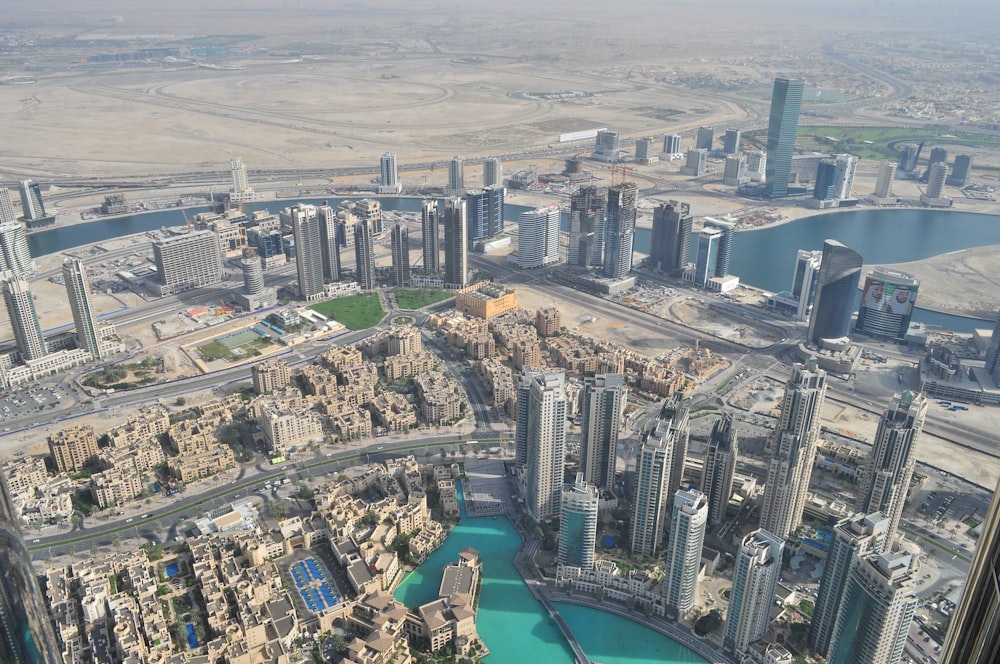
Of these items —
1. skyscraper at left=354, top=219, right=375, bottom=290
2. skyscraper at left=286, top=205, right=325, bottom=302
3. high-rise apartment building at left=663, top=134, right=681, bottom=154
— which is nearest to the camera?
skyscraper at left=286, top=205, right=325, bottom=302

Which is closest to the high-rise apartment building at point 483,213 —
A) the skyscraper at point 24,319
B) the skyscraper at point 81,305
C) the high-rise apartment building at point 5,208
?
the skyscraper at point 81,305

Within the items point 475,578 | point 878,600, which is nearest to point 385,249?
point 475,578

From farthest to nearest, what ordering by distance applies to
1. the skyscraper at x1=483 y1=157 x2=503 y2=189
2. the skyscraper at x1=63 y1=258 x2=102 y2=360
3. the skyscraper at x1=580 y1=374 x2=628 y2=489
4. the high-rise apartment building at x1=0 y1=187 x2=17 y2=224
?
the skyscraper at x1=483 y1=157 x2=503 y2=189 < the high-rise apartment building at x1=0 y1=187 x2=17 y2=224 < the skyscraper at x1=63 y1=258 x2=102 y2=360 < the skyscraper at x1=580 y1=374 x2=628 y2=489

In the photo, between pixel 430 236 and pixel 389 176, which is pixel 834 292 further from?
pixel 389 176

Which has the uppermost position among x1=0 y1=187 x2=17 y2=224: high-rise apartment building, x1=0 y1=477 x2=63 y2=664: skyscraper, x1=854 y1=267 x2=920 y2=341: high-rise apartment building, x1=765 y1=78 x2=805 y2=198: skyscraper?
x1=0 y1=477 x2=63 y2=664: skyscraper

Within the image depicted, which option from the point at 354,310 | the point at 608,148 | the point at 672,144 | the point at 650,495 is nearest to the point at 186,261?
the point at 354,310

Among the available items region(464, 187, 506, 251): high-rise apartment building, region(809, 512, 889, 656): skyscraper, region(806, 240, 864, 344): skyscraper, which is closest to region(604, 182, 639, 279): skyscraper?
region(464, 187, 506, 251): high-rise apartment building

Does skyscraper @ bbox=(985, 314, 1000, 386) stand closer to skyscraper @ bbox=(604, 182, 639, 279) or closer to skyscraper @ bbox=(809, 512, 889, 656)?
skyscraper @ bbox=(604, 182, 639, 279)

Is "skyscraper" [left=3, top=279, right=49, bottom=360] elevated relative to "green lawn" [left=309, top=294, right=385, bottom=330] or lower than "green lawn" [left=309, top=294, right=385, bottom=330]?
elevated
